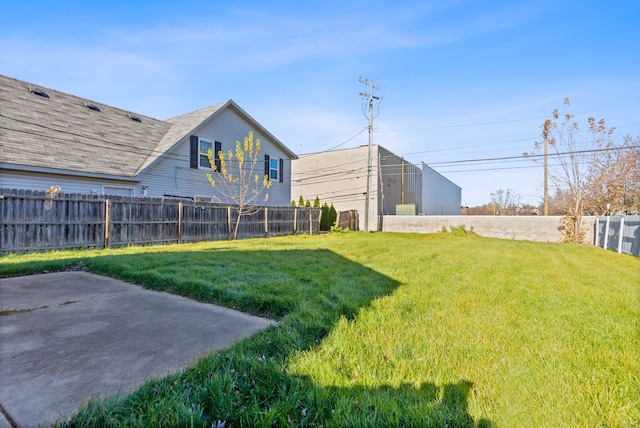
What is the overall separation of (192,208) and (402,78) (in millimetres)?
9791

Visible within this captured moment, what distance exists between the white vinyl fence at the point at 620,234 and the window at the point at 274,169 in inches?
539

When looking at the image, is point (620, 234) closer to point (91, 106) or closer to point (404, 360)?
point (404, 360)

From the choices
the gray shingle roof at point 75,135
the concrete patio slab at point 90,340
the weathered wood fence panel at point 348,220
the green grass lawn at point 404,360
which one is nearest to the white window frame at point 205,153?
the gray shingle roof at point 75,135

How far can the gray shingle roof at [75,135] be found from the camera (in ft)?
29.5

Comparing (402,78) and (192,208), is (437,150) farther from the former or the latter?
(192,208)

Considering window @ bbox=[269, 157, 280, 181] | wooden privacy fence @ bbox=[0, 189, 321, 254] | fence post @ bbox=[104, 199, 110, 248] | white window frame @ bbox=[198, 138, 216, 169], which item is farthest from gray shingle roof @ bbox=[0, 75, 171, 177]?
window @ bbox=[269, 157, 280, 181]

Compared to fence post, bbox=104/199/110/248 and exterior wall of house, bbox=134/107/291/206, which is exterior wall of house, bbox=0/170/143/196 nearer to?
exterior wall of house, bbox=134/107/291/206

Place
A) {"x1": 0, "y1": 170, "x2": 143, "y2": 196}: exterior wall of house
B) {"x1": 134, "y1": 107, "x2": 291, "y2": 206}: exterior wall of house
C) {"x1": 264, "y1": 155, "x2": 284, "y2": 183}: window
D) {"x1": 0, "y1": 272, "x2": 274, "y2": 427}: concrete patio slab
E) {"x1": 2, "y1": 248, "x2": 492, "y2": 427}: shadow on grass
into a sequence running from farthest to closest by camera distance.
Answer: {"x1": 264, "y1": 155, "x2": 284, "y2": 183}: window → {"x1": 134, "y1": 107, "x2": 291, "y2": 206}: exterior wall of house → {"x1": 0, "y1": 170, "x2": 143, "y2": 196}: exterior wall of house → {"x1": 0, "y1": 272, "x2": 274, "y2": 427}: concrete patio slab → {"x1": 2, "y1": 248, "x2": 492, "y2": 427}: shadow on grass

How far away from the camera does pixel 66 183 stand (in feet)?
31.1

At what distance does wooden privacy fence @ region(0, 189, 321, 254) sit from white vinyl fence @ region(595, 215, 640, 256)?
487 inches

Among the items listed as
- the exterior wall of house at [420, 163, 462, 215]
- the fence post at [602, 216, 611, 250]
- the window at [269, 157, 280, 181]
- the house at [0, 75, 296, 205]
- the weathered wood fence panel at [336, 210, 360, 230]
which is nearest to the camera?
the house at [0, 75, 296, 205]

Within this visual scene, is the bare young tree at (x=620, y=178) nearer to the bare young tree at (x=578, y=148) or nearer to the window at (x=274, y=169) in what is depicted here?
the bare young tree at (x=578, y=148)

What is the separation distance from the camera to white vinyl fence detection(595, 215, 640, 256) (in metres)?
8.45

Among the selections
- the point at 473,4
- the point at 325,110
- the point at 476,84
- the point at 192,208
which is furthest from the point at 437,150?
the point at 192,208
